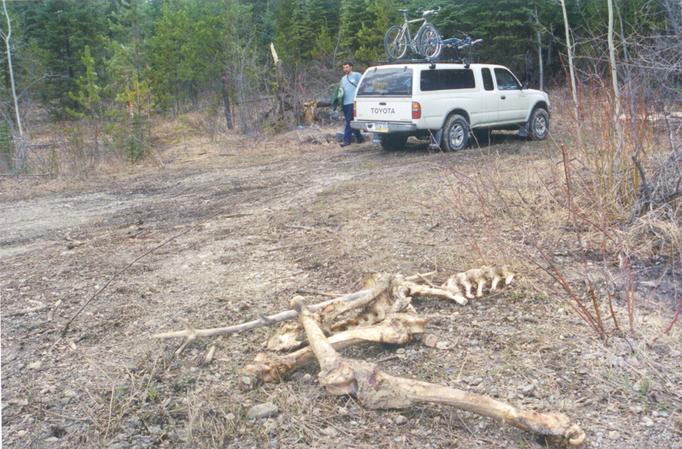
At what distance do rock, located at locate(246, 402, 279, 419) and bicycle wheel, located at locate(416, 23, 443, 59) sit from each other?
12189mm

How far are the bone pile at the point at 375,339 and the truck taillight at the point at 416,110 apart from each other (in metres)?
7.81

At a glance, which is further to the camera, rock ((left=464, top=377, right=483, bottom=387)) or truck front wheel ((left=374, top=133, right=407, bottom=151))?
truck front wheel ((left=374, top=133, right=407, bottom=151))

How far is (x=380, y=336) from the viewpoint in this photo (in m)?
3.76

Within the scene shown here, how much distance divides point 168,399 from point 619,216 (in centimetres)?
447

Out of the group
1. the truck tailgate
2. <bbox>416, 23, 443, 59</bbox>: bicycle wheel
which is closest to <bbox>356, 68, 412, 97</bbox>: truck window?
the truck tailgate

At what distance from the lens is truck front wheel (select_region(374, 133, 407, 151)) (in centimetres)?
1387

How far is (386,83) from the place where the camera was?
12.9 m

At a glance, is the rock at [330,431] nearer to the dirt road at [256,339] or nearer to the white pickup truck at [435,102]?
the dirt road at [256,339]

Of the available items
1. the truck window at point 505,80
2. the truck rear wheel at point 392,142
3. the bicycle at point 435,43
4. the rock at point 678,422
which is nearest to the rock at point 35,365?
the rock at point 678,422

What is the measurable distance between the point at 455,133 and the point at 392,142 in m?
1.45

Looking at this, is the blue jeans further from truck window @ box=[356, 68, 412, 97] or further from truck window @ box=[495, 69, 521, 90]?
truck window @ box=[495, 69, 521, 90]

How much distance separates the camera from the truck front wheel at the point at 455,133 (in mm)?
13070

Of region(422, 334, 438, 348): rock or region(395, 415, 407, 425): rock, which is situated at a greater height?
region(422, 334, 438, 348): rock

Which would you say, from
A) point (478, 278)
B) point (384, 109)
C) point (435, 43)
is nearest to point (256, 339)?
point (478, 278)
